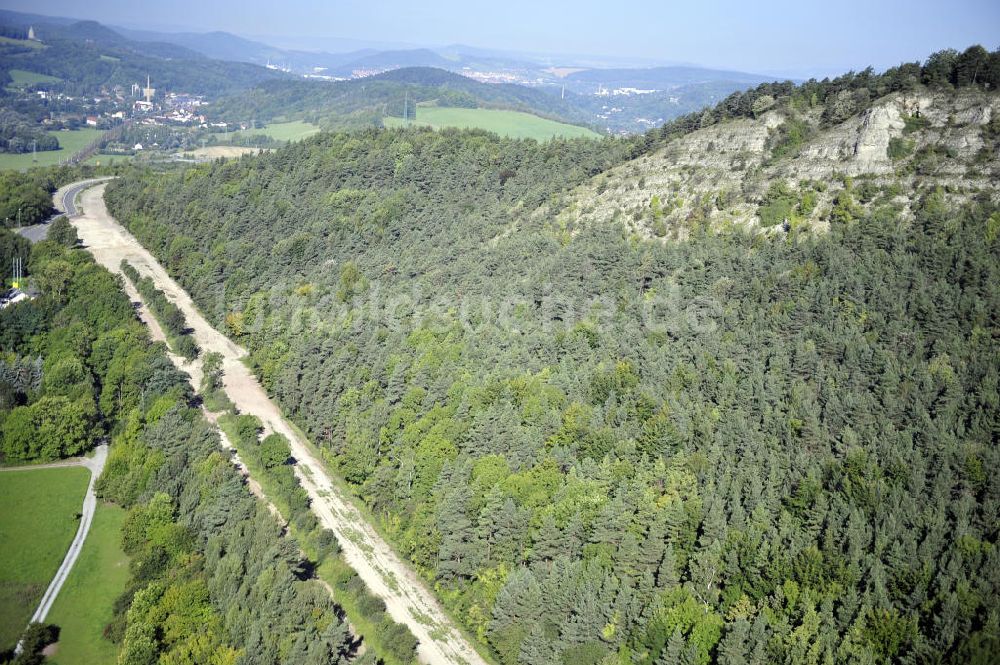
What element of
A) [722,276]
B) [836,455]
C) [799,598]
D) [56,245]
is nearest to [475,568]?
[799,598]

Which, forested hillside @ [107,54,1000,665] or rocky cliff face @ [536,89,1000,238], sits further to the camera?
rocky cliff face @ [536,89,1000,238]

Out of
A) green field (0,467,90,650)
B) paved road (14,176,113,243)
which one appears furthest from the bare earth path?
paved road (14,176,113,243)

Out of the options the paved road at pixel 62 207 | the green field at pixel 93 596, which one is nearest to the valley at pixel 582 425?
the green field at pixel 93 596

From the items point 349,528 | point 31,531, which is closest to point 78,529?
point 31,531

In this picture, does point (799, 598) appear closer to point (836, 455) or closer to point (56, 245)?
point (836, 455)

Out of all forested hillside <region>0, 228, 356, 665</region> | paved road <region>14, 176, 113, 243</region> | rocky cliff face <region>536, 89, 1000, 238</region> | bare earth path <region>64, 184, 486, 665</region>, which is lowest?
bare earth path <region>64, 184, 486, 665</region>

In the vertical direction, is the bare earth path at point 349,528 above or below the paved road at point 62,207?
below

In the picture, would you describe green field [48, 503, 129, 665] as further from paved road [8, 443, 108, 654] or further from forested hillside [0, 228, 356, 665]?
forested hillside [0, 228, 356, 665]

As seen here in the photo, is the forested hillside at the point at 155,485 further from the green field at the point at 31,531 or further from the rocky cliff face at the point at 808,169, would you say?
the rocky cliff face at the point at 808,169
